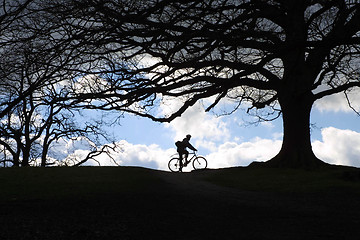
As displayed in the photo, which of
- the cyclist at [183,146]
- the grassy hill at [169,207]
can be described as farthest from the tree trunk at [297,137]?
the cyclist at [183,146]

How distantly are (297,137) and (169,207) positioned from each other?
403 inches

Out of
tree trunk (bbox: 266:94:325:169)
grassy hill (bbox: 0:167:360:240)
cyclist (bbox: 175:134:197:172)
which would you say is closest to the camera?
→ grassy hill (bbox: 0:167:360:240)

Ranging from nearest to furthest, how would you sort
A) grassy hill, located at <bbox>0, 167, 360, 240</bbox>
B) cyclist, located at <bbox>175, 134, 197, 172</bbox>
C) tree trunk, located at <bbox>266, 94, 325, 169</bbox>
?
grassy hill, located at <bbox>0, 167, 360, 240</bbox> → tree trunk, located at <bbox>266, 94, 325, 169</bbox> → cyclist, located at <bbox>175, 134, 197, 172</bbox>

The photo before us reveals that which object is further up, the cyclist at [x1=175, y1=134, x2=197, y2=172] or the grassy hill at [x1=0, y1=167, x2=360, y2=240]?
the cyclist at [x1=175, y1=134, x2=197, y2=172]

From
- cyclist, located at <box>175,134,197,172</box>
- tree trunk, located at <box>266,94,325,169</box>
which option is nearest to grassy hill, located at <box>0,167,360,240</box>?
tree trunk, located at <box>266,94,325,169</box>

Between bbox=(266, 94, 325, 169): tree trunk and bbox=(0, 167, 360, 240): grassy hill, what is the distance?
1.59 meters

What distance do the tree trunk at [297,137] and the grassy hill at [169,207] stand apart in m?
1.59

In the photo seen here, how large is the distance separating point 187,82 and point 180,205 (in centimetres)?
840

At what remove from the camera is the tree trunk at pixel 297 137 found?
17906 mm

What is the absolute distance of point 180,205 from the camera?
976cm

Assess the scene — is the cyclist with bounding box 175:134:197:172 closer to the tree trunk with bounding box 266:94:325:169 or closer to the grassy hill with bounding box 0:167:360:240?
the tree trunk with bounding box 266:94:325:169

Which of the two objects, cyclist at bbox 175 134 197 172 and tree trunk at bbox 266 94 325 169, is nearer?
tree trunk at bbox 266 94 325 169

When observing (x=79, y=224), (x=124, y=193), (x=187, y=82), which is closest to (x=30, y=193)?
(x=124, y=193)

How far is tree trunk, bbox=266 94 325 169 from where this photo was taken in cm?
1791
